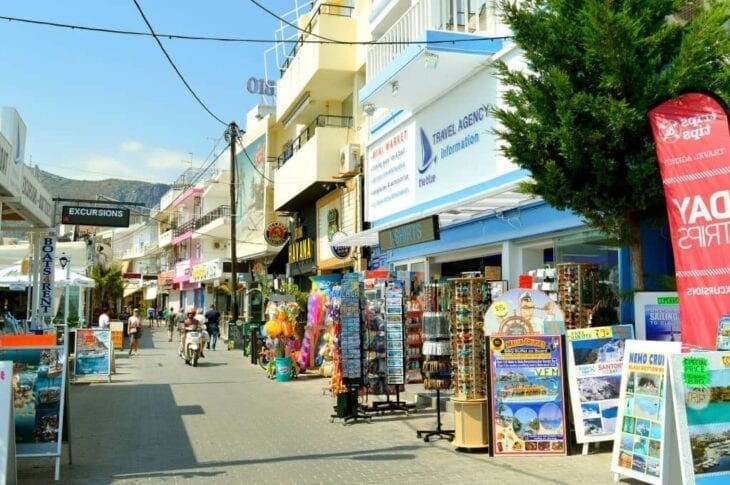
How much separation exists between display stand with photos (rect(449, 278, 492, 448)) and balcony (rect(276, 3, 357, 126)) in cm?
1214

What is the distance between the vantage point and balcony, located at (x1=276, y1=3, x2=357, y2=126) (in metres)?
20.5

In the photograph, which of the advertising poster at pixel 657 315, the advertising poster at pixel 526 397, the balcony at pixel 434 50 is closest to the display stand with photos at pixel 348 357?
the advertising poster at pixel 526 397

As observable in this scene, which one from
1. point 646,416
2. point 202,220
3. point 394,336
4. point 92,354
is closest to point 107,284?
point 202,220

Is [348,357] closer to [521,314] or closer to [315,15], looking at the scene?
[521,314]

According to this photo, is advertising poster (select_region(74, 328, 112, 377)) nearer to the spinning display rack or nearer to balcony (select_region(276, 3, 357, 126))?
balcony (select_region(276, 3, 357, 126))

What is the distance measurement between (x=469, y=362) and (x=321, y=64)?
14.2 m

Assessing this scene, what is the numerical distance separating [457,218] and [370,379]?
11.5ft

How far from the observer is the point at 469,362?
808cm

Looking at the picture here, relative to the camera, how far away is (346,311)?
10.8 metres

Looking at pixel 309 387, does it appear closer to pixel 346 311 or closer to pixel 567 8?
pixel 346 311

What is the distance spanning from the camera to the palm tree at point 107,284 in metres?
41.6

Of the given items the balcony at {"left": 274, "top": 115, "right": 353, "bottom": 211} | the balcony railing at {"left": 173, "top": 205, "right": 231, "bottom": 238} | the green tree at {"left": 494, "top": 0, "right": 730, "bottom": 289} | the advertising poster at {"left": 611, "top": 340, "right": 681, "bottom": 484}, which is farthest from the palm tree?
the advertising poster at {"left": 611, "top": 340, "right": 681, "bottom": 484}

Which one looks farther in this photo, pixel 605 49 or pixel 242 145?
pixel 242 145

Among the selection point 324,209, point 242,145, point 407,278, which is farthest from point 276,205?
point 407,278
